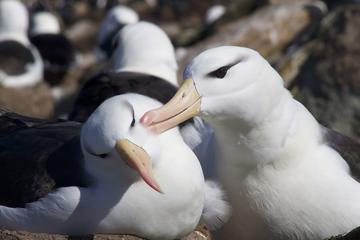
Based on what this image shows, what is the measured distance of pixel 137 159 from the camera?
16.1 ft

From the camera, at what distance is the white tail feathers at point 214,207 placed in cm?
573

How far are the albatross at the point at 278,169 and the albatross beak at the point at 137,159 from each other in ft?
1.74

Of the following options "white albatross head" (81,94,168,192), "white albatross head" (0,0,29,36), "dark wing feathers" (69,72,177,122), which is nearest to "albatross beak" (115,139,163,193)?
"white albatross head" (81,94,168,192)

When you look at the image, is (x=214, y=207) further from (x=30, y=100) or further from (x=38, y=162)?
(x=30, y=100)

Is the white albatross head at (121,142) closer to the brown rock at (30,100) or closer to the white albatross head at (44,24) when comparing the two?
the brown rock at (30,100)

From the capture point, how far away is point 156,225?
17.1ft

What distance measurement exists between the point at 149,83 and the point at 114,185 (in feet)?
10.5

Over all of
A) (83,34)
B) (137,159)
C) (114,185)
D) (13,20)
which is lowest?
(83,34)

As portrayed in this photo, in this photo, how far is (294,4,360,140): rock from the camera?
357 inches

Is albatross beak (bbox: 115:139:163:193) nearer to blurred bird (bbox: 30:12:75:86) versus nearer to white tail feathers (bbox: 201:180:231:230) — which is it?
white tail feathers (bbox: 201:180:231:230)

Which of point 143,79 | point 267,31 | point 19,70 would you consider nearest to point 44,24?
point 19,70

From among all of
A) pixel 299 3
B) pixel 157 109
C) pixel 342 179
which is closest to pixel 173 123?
pixel 157 109

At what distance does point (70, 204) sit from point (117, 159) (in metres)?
0.35

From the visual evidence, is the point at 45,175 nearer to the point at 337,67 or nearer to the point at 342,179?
the point at 342,179
